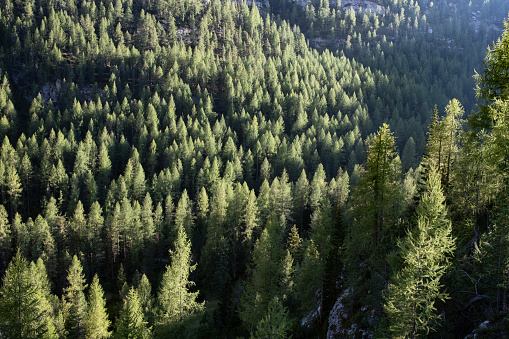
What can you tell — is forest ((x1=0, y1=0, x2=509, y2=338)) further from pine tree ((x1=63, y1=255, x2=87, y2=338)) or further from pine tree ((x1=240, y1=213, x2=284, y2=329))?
pine tree ((x1=63, y1=255, x2=87, y2=338))

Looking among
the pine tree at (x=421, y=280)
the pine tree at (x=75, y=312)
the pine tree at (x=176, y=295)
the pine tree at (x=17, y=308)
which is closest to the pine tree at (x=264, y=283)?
the pine tree at (x=176, y=295)

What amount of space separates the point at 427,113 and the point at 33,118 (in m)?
135

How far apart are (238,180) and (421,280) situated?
71.4 meters

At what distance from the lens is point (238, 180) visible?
292 feet

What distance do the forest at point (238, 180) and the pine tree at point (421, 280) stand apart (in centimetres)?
15

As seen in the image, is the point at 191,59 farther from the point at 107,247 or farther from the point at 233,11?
the point at 107,247

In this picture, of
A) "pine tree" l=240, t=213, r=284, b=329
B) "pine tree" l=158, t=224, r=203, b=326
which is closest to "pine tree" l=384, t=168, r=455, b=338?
"pine tree" l=240, t=213, r=284, b=329

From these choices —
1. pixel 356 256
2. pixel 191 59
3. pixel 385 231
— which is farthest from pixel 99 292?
pixel 191 59

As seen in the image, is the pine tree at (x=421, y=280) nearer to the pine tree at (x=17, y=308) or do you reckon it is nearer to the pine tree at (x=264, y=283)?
the pine tree at (x=264, y=283)

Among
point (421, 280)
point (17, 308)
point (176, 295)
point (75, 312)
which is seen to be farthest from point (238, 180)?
point (421, 280)

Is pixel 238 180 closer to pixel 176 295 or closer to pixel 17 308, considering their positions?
pixel 176 295

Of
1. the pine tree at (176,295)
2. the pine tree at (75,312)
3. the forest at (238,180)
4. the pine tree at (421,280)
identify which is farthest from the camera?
the pine tree at (75,312)

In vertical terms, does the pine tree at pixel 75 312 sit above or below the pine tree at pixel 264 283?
below

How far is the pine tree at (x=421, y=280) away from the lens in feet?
61.6
